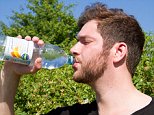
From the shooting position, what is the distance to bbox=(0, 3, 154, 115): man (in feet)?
8.11

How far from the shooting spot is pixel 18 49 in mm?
2654

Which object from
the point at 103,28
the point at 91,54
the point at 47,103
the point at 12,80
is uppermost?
the point at 103,28

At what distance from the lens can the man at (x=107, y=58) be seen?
8.11 ft

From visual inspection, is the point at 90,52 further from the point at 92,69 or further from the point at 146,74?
the point at 146,74

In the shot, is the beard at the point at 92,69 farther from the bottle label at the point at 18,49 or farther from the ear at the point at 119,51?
the bottle label at the point at 18,49

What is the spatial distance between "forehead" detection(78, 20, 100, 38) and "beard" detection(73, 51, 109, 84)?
136mm

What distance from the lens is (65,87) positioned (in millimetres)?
4535

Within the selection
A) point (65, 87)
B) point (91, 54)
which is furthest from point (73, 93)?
point (91, 54)

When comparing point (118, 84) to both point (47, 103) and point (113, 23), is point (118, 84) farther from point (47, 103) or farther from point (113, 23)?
point (47, 103)

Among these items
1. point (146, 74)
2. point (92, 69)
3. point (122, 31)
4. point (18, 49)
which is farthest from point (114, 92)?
point (146, 74)

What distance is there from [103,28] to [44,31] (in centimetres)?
2659

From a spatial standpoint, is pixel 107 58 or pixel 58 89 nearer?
pixel 107 58

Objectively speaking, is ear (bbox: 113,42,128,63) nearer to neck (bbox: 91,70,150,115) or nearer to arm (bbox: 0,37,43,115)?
neck (bbox: 91,70,150,115)

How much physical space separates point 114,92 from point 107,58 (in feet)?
0.67
